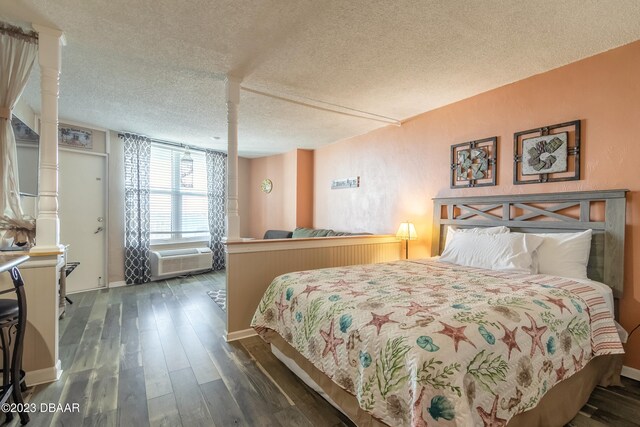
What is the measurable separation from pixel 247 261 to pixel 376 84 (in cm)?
215

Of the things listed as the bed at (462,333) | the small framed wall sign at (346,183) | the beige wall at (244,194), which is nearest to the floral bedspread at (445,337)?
the bed at (462,333)

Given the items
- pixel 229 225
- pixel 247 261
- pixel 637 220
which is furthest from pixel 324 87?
pixel 637 220

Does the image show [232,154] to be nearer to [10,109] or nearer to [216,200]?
[10,109]

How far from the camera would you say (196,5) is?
1758 millimetres

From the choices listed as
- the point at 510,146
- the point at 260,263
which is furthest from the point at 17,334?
the point at 510,146

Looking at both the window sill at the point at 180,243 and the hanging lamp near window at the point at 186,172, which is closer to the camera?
the window sill at the point at 180,243

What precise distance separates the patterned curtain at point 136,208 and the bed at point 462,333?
3.43m

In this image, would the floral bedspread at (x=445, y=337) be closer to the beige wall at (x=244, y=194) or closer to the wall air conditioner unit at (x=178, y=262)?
the wall air conditioner unit at (x=178, y=262)

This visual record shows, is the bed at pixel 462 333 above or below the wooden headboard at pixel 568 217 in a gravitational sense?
below

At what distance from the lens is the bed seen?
1148mm

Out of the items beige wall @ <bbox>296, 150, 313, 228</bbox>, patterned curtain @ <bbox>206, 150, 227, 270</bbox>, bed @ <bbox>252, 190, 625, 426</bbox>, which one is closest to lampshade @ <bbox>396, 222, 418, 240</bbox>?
bed @ <bbox>252, 190, 625, 426</bbox>

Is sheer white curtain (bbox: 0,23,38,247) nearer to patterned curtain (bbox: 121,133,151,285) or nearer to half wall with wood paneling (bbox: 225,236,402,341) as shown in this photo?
half wall with wood paneling (bbox: 225,236,402,341)

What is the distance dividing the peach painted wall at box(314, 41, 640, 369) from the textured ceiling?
16 centimetres

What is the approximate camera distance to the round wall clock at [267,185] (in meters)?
6.04
